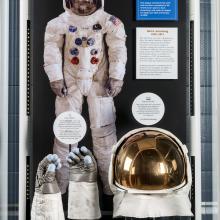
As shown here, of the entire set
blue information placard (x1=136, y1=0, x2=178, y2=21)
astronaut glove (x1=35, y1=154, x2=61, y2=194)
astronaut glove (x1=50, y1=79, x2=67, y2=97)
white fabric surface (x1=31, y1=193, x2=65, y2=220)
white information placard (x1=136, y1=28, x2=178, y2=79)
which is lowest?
white fabric surface (x1=31, y1=193, x2=65, y2=220)

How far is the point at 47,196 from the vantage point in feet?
5.86

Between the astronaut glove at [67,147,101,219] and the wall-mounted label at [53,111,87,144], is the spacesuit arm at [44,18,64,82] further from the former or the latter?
the astronaut glove at [67,147,101,219]

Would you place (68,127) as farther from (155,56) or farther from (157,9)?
(157,9)

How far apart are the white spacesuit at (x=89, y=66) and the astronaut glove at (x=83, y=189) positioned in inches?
3.3

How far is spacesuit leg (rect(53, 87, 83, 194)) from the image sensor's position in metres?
1.93

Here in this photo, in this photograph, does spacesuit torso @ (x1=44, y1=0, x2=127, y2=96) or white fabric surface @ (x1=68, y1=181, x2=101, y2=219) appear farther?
spacesuit torso @ (x1=44, y1=0, x2=127, y2=96)

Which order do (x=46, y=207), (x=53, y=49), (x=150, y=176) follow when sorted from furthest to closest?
(x=53, y=49), (x=46, y=207), (x=150, y=176)

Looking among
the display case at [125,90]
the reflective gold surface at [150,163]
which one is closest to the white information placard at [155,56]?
the display case at [125,90]

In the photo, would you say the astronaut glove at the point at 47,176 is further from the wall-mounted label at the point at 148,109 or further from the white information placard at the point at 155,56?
the white information placard at the point at 155,56

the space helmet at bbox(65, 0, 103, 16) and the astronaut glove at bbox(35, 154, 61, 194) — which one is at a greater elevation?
the space helmet at bbox(65, 0, 103, 16)

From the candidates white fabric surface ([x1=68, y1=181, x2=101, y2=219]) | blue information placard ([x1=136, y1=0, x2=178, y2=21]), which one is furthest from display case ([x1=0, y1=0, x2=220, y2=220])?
white fabric surface ([x1=68, y1=181, x2=101, y2=219])

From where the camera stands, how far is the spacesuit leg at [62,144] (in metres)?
1.93

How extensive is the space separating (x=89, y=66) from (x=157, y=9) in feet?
1.34

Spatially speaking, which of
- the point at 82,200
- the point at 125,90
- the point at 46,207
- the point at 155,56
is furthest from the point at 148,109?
the point at 46,207
